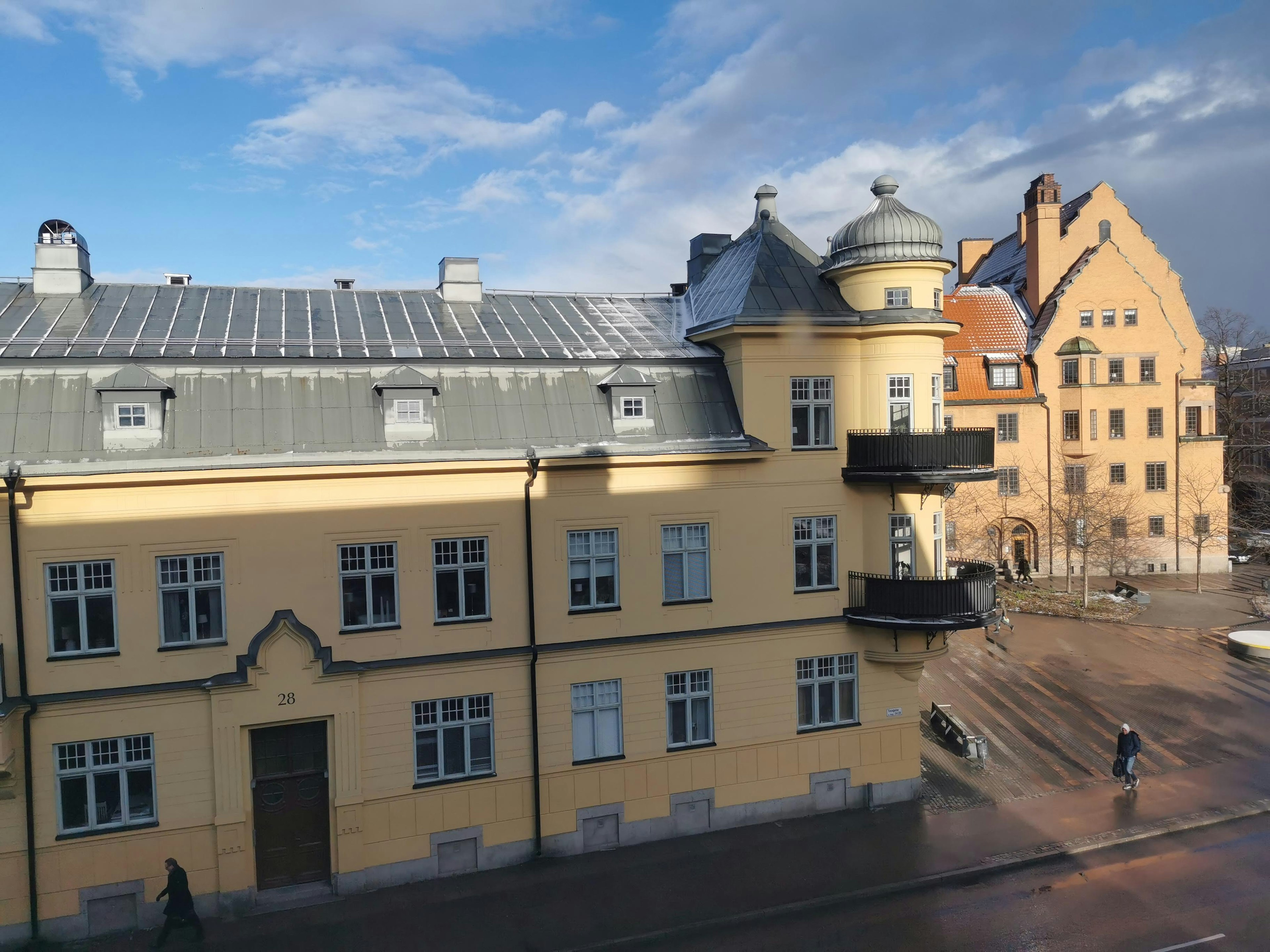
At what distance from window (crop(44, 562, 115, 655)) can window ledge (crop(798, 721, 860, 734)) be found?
46.3 ft

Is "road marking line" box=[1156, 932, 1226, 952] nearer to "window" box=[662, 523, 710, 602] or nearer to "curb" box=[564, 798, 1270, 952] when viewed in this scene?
"curb" box=[564, 798, 1270, 952]

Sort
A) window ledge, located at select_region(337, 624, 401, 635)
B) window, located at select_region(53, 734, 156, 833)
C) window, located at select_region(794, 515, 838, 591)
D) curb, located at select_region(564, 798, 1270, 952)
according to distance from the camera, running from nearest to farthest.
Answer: window, located at select_region(53, 734, 156, 833), curb, located at select_region(564, 798, 1270, 952), window ledge, located at select_region(337, 624, 401, 635), window, located at select_region(794, 515, 838, 591)

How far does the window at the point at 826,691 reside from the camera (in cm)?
1953

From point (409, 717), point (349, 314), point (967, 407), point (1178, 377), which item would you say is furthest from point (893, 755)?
point (1178, 377)

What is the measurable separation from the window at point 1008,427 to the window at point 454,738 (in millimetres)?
37714

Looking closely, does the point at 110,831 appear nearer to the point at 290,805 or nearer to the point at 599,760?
the point at 290,805

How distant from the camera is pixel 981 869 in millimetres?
17031

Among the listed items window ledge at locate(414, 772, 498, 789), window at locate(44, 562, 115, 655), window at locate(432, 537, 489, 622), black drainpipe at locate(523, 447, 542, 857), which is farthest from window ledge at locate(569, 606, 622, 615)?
window at locate(44, 562, 115, 655)

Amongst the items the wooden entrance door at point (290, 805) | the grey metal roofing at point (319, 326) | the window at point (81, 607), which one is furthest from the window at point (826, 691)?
the window at point (81, 607)

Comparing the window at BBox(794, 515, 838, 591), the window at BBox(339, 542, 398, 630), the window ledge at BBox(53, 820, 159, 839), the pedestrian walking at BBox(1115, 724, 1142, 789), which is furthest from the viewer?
the pedestrian walking at BBox(1115, 724, 1142, 789)

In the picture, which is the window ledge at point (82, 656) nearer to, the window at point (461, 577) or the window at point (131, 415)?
the window at point (131, 415)

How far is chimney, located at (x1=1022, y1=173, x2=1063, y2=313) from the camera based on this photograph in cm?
4809

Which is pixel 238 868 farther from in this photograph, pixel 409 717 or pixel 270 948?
pixel 409 717

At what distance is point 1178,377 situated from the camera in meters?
47.3
